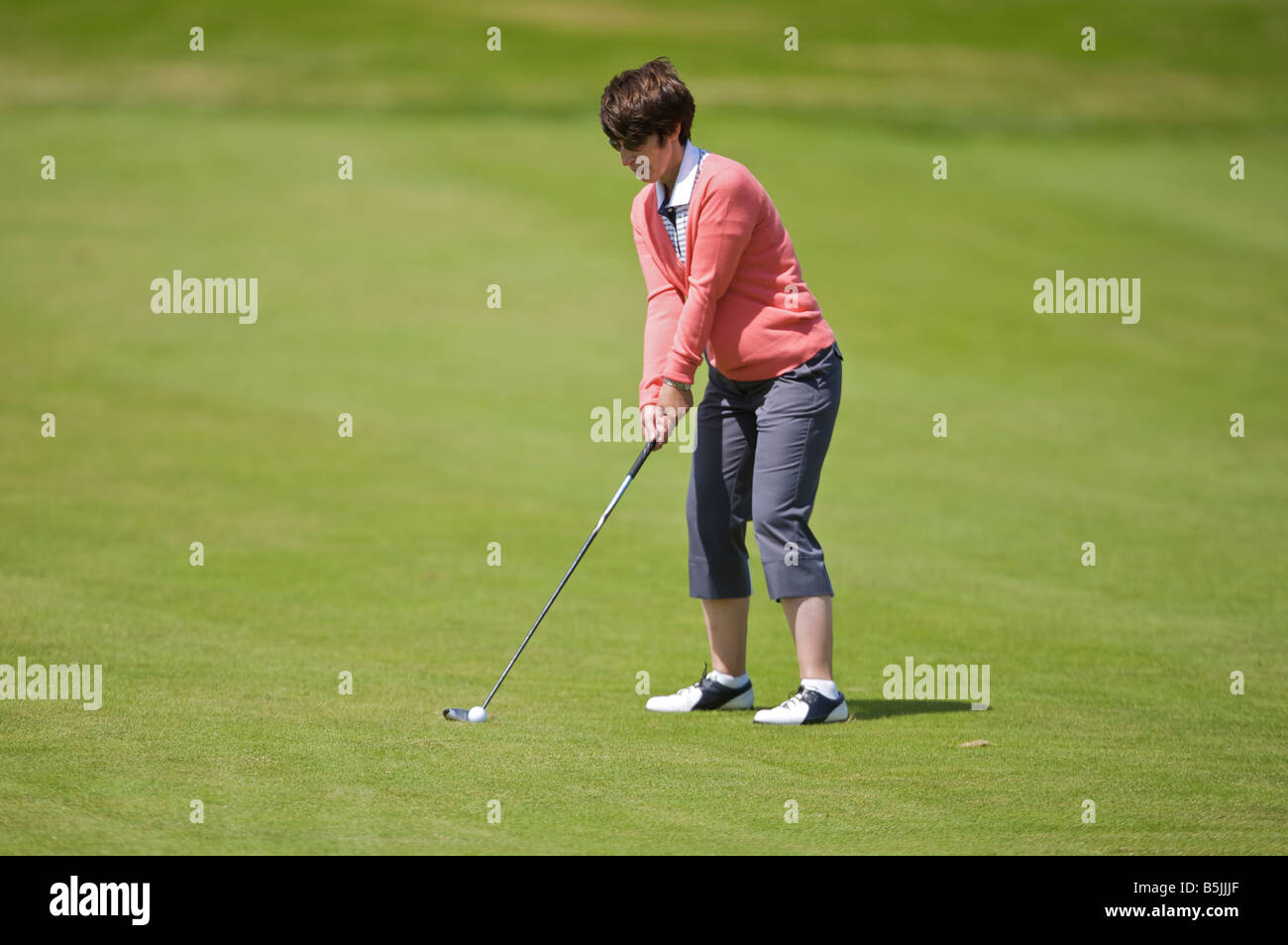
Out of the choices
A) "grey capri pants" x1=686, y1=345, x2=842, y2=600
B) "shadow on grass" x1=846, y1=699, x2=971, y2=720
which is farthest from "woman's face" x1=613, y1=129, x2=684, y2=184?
"shadow on grass" x1=846, y1=699, x2=971, y2=720

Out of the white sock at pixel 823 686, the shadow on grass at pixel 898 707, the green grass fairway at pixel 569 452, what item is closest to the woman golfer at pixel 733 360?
the white sock at pixel 823 686

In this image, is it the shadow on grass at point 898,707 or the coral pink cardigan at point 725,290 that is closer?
the coral pink cardigan at point 725,290

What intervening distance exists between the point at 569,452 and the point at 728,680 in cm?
647

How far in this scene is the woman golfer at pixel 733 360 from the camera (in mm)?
5875

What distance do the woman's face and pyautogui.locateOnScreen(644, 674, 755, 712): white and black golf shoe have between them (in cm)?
211

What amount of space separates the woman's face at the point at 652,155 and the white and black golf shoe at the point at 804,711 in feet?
7.04

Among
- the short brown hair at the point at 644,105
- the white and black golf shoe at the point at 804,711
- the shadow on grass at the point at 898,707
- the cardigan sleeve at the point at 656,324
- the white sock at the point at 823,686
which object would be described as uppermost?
the short brown hair at the point at 644,105

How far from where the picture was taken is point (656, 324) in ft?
20.5

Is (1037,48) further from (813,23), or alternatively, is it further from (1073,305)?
(1073,305)

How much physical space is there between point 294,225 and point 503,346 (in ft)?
15.2

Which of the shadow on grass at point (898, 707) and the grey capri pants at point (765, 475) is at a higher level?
the grey capri pants at point (765, 475)

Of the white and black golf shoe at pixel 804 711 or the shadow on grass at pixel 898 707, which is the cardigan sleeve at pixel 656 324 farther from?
the shadow on grass at pixel 898 707
